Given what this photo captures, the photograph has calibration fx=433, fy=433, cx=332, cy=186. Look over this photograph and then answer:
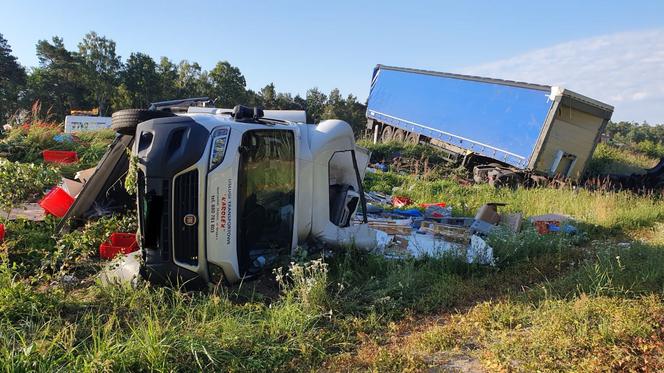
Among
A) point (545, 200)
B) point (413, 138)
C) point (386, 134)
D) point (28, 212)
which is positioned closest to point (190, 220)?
point (28, 212)

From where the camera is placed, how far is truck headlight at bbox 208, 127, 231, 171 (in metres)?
3.75

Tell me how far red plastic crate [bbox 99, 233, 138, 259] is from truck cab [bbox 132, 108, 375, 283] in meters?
1.01

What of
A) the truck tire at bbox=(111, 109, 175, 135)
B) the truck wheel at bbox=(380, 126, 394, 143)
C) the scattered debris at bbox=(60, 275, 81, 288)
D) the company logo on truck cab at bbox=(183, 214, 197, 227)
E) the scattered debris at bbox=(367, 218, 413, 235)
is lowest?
the truck wheel at bbox=(380, 126, 394, 143)

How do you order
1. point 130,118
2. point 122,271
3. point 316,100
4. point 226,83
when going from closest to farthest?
point 122,271, point 130,118, point 226,83, point 316,100

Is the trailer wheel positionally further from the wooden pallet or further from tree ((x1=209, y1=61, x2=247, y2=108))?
tree ((x1=209, y1=61, x2=247, y2=108))

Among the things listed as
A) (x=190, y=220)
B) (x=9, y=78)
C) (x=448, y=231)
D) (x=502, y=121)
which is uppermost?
(x=502, y=121)

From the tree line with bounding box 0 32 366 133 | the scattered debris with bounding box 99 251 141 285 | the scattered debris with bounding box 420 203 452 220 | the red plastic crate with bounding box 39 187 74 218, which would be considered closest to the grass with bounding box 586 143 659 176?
the scattered debris with bounding box 420 203 452 220

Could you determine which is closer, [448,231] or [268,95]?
[448,231]

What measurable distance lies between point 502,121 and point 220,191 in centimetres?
1097

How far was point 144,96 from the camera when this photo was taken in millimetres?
48031

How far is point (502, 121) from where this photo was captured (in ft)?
41.8

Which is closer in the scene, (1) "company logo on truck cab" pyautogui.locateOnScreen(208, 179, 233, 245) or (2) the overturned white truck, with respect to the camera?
(2) the overturned white truck

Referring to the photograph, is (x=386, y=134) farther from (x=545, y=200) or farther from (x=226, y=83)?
(x=226, y=83)

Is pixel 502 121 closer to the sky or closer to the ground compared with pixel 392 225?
A: closer to the sky
